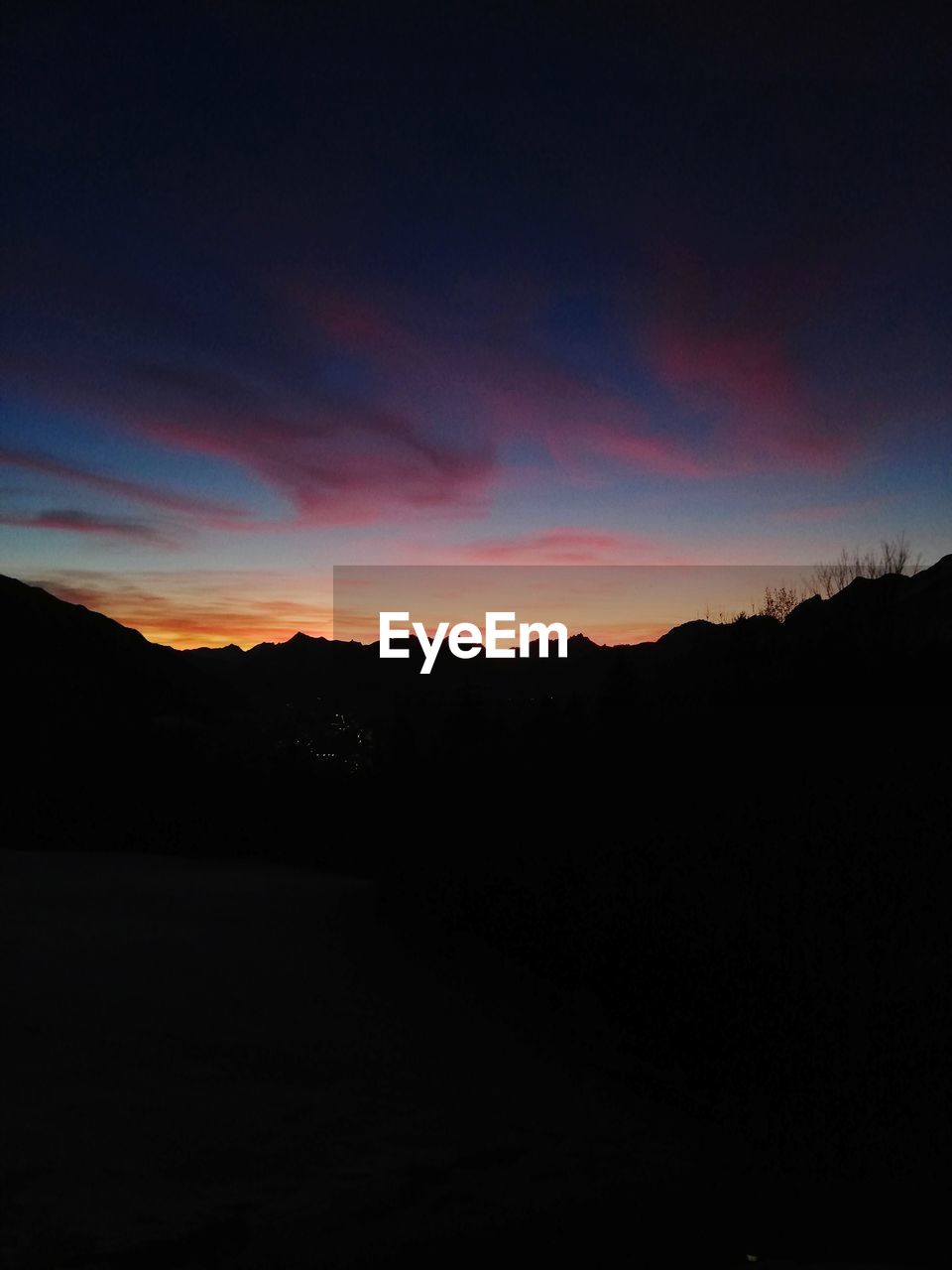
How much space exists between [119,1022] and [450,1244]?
146 inches

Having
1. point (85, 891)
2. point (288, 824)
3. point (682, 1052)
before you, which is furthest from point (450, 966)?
point (288, 824)

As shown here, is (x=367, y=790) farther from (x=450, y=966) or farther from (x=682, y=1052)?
(x=682, y=1052)

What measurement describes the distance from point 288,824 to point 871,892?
80.6 ft

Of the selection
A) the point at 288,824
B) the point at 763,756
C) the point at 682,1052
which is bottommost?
the point at 288,824

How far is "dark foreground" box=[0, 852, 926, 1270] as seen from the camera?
11.6ft

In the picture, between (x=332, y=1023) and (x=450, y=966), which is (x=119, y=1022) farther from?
(x=450, y=966)

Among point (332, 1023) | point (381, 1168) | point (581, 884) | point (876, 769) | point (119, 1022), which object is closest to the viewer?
point (381, 1168)

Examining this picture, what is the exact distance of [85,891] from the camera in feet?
40.6

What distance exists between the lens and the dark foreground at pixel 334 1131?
3521 mm

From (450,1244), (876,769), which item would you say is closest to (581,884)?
(876,769)

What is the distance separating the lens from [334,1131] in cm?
459

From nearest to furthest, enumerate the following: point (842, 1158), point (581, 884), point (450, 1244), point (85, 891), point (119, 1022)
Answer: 1. point (450, 1244)
2. point (842, 1158)
3. point (119, 1022)
4. point (581, 884)
5. point (85, 891)

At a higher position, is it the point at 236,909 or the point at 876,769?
the point at 876,769

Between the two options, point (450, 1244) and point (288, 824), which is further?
point (288, 824)
